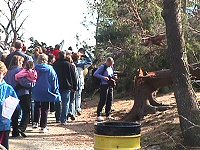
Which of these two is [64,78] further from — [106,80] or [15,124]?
[15,124]

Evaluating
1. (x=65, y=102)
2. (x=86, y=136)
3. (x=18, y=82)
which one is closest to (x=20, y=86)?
(x=18, y=82)

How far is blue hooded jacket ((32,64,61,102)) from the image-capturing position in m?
11.2

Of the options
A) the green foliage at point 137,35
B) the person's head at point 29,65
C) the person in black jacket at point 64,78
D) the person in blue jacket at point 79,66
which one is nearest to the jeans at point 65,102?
the person in black jacket at point 64,78

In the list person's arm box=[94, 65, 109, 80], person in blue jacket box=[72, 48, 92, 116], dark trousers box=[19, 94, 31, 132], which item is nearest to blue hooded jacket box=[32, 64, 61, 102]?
dark trousers box=[19, 94, 31, 132]

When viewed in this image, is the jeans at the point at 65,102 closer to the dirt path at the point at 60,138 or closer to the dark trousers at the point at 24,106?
the dirt path at the point at 60,138

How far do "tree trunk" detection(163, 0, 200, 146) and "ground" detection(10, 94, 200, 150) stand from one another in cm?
Result: 45

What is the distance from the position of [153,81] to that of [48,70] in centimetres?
279

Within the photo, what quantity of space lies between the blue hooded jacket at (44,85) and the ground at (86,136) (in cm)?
83

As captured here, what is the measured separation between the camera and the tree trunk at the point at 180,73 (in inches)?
322

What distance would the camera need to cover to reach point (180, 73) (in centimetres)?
827

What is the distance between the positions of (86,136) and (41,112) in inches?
48.2

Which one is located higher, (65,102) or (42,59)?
(42,59)

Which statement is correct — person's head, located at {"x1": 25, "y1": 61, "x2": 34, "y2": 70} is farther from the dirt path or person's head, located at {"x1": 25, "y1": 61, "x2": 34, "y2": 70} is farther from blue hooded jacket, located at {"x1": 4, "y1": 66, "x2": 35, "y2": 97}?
the dirt path

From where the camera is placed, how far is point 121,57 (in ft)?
56.3
